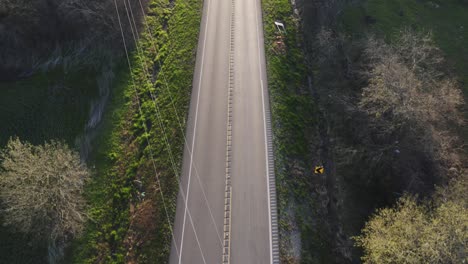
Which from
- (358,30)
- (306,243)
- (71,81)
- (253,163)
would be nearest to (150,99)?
(71,81)

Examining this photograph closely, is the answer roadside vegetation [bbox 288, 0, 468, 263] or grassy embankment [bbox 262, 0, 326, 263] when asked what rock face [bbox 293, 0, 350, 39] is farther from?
grassy embankment [bbox 262, 0, 326, 263]

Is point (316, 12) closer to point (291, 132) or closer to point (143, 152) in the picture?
point (291, 132)

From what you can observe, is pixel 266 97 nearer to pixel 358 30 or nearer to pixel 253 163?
pixel 253 163

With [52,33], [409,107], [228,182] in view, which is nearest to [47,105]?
[52,33]

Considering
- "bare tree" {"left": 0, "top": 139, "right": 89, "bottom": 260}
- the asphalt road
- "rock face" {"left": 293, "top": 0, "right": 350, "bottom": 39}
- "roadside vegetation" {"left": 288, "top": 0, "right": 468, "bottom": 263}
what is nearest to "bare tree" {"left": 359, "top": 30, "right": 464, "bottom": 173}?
"roadside vegetation" {"left": 288, "top": 0, "right": 468, "bottom": 263}

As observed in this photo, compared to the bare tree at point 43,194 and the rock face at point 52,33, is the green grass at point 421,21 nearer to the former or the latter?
the rock face at point 52,33

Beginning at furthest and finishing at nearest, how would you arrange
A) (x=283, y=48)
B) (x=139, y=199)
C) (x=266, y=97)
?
(x=283, y=48) < (x=266, y=97) < (x=139, y=199)
